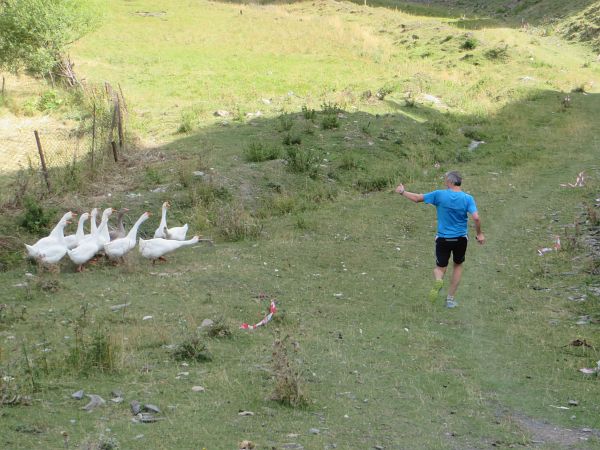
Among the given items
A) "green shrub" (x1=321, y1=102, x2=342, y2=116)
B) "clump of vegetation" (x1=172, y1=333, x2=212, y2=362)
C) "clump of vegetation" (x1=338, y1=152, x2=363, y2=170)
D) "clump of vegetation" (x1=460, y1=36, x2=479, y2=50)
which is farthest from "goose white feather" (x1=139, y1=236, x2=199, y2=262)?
"clump of vegetation" (x1=460, y1=36, x2=479, y2=50)

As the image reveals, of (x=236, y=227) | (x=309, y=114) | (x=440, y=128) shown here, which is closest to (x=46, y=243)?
(x=236, y=227)

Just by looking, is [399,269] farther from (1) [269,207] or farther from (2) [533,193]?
(2) [533,193]

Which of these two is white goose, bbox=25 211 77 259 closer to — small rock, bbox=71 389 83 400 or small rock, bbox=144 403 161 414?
small rock, bbox=71 389 83 400

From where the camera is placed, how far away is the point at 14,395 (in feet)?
20.1

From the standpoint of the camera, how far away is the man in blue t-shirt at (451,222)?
9969mm

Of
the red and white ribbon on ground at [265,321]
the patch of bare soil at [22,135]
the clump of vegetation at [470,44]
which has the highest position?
the clump of vegetation at [470,44]

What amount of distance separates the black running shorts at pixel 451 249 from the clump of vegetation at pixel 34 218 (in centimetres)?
762

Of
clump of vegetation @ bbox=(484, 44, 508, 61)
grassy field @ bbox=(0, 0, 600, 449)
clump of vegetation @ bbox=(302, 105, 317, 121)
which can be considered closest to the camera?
grassy field @ bbox=(0, 0, 600, 449)

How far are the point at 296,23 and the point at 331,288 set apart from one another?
102ft

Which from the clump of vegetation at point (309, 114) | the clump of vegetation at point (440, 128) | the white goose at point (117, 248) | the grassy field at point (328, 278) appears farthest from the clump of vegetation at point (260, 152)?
the white goose at point (117, 248)

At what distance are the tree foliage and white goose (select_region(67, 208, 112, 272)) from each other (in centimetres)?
1466

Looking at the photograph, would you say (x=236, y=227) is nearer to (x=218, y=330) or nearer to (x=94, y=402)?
(x=218, y=330)

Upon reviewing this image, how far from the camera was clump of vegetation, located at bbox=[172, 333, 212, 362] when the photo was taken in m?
7.71

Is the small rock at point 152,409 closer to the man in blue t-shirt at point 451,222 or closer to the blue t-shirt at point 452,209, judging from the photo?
the man in blue t-shirt at point 451,222
